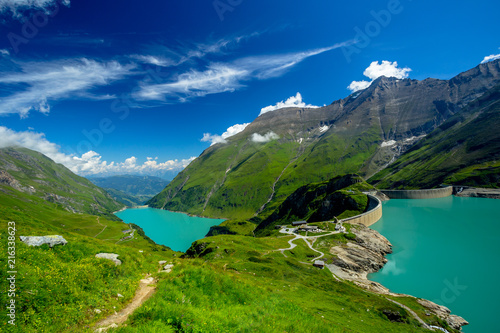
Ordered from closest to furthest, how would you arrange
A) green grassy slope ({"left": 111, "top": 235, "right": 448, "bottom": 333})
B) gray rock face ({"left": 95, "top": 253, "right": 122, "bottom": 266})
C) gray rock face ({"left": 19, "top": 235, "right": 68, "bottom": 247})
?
green grassy slope ({"left": 111, "top": 235, "right": 448, "bottom": 333}) < gray rock face ({"left": 19, "top": 235, "right": 68, "bottom": 247}) < gray rock face ({"left": 95, "top": 253, "right": 122, "bottom": 266})

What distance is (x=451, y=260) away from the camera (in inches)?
2842

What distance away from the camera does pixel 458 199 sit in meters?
175

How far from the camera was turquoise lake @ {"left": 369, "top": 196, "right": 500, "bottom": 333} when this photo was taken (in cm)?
4903

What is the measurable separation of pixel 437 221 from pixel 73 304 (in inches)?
6341

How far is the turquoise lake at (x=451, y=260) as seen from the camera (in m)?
49.0

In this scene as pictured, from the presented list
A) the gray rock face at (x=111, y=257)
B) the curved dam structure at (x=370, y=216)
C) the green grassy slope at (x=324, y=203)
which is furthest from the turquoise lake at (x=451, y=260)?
the gray rock face at (x=111, y=257)

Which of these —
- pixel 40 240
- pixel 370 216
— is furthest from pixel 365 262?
pixel 40 240

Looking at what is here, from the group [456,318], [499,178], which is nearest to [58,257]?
[456,318]

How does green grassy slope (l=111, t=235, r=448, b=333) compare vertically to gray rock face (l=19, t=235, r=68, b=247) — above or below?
below

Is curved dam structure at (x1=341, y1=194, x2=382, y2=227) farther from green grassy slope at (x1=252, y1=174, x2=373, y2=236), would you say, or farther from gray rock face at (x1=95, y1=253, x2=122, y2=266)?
gray rock face at (x1=95, y1=253, x2=122, y2=266)

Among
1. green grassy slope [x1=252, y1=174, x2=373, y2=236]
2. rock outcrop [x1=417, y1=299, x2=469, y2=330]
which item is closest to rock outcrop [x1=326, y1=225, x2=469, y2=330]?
rock outcrop [x1=417, y1=299, x2=469, y2=330]

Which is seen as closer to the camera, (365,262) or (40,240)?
(40,240)

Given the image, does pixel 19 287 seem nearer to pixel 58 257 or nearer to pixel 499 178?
pixel 58 257

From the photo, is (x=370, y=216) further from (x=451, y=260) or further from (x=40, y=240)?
(x=40, y=240)
